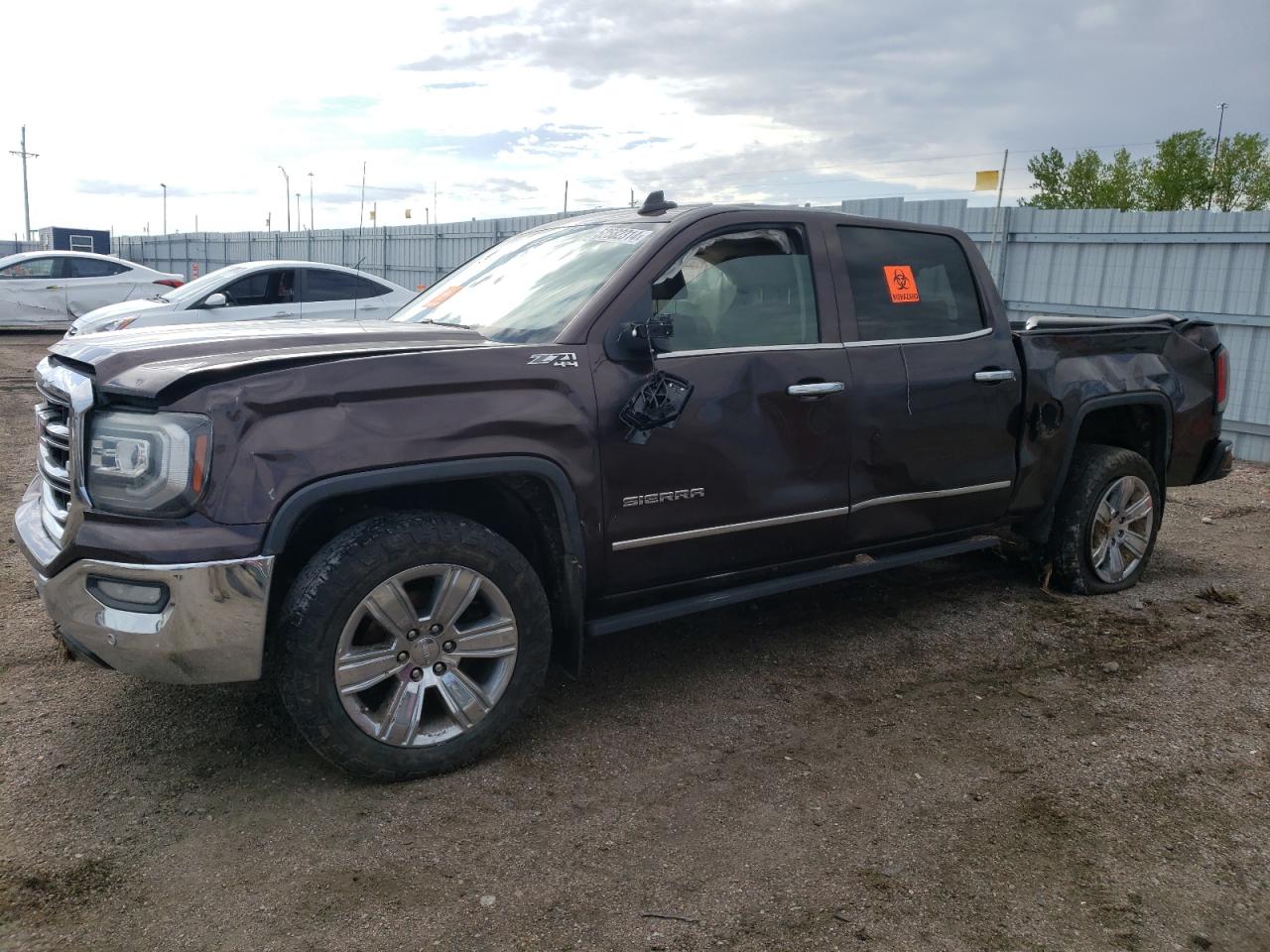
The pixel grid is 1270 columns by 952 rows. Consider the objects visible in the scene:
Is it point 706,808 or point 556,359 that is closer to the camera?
point 706,808

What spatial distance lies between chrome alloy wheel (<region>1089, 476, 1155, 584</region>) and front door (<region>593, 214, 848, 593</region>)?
74.3 inches

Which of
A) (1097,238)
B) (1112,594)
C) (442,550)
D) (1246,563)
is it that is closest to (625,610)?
(442,550)

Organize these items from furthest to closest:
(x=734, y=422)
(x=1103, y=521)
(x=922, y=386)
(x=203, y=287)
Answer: (x=203, y=287)
(x=1103, y=521)
(x=922, y=386)
(x=734, y=422)

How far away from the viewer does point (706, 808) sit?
3.24m

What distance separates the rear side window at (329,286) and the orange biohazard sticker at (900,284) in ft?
28.4

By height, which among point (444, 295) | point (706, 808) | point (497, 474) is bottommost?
point (706, 808)

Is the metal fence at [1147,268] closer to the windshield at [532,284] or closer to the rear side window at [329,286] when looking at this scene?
the rear side window at [329,286]

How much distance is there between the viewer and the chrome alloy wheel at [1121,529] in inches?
210

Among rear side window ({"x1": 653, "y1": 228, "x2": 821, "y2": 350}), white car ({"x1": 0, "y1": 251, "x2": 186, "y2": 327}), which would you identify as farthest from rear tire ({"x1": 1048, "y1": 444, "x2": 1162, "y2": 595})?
white car ({"x1": 0, "y1": 251, "x2": 186, "y2": 327})

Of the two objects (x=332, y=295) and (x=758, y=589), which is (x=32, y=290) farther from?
(x=758, y=589)

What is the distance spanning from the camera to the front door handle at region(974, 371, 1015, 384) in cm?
460

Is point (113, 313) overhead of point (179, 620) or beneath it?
overhead

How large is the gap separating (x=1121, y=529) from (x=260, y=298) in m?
9.34

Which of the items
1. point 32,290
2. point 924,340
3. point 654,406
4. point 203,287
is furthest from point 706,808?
point 32,290
